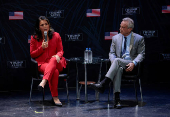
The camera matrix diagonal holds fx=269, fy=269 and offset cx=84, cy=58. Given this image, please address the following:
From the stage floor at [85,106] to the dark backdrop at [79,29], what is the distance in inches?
22.8

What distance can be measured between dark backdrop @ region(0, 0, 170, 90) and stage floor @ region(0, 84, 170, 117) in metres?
0.58

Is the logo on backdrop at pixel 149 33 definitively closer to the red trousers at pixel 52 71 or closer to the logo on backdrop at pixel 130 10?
the logo on backdrop at pixel 130 10

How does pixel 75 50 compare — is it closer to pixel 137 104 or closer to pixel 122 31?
pixel 122 31

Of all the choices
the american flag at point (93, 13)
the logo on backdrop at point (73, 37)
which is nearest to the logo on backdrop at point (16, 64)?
the logo on backdrop at point (73, 37)

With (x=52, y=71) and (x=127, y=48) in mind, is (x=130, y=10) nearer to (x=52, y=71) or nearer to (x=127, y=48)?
(x=127, y=48)

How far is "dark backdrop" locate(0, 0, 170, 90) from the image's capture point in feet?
17.9

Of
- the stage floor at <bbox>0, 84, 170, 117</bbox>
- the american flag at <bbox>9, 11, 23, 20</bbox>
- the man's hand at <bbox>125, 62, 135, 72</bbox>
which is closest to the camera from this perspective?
the stage floor at <bbox>0, 84, 170, 117</bbox>

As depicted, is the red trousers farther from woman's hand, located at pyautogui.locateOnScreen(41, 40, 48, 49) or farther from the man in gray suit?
the man in gray suit

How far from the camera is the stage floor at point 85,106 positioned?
3.59m

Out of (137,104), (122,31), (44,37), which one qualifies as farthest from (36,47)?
(137,104)

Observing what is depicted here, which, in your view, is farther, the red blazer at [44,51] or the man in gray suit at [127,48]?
the red blazer at [44,51]

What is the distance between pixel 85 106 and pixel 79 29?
2.03 metres

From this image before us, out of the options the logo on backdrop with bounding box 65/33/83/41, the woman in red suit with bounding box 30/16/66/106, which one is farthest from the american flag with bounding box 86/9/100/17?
the woman in red suit with bounding box 30/16/66/106

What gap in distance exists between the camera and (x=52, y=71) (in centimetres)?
407
